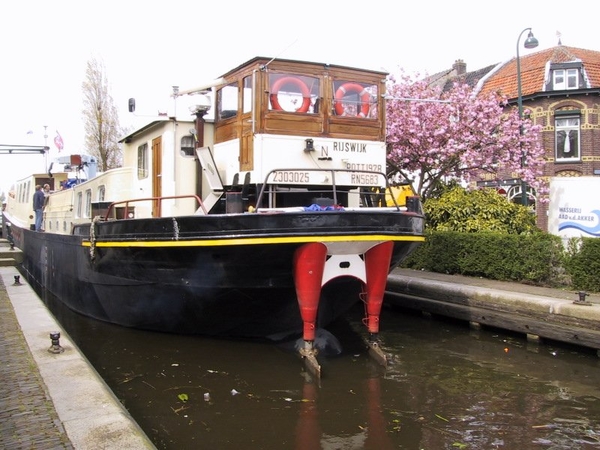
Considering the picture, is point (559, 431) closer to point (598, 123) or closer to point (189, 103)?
point (189, 103)

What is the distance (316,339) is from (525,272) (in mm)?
4878

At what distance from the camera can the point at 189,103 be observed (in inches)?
333

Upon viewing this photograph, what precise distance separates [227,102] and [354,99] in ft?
6.11

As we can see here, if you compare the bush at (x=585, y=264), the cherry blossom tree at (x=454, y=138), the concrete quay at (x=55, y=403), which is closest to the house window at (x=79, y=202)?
the concrete quay at (x=55, y=403)

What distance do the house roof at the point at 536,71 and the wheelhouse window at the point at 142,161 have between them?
829 inches

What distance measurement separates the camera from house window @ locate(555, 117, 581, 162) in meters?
27.2

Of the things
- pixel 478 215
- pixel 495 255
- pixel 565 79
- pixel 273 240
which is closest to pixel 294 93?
pixel 273 240

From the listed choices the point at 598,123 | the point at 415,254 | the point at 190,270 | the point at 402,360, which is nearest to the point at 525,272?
the point at 415,254

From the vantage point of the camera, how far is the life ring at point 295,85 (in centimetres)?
782

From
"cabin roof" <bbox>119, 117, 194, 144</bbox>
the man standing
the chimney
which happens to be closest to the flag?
the man standing

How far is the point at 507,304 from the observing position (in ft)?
29.3

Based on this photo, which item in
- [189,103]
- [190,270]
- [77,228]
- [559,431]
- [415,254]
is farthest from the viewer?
[415,254]

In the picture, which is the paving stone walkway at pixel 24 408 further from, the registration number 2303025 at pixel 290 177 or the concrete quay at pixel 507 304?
the concrete quay at pixel 507 304

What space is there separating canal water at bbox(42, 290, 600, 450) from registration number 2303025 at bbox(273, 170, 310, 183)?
2296mm
